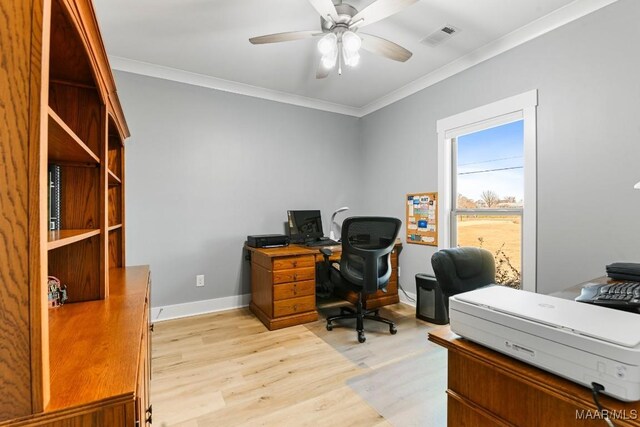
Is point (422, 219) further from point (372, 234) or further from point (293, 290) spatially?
point (293, 290)

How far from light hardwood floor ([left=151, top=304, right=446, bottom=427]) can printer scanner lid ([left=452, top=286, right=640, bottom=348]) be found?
1058 mm

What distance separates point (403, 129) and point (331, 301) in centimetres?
230

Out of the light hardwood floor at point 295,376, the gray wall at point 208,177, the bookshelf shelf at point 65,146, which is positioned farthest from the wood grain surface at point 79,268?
the gray wall at point 208,177

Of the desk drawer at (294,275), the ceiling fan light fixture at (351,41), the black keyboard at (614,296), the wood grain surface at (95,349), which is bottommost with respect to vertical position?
the desk drawer at (294,275)

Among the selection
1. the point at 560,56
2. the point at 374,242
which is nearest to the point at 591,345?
the point at 374,242

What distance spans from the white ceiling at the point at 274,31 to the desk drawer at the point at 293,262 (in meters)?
1.93

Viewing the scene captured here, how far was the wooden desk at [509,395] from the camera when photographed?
688mm

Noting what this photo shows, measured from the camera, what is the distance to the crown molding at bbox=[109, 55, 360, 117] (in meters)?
2.88

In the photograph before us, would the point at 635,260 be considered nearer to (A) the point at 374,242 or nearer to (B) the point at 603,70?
(B) the point at 603,70

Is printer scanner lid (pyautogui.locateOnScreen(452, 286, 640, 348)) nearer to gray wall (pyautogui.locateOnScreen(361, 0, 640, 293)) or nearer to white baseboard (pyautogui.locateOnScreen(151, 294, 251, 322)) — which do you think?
gray wall (pyautogui.locateOnScreen(361, 0, 640, 293))

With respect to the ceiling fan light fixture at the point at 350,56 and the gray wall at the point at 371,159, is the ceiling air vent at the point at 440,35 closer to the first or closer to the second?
the gray wall at the point at 371,159

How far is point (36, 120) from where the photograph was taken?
1.91 feet

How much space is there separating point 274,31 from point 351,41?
85 centimetres

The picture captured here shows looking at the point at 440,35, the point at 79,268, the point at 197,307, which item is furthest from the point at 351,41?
the point at 197,307
